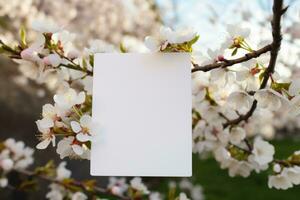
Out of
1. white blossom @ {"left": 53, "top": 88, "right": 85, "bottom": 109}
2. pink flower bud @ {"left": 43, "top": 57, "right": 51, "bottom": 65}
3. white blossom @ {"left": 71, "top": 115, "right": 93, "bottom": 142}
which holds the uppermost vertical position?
pink flower bud @ {"left": 43, "top": 57, "right": 51, "bottom": 65}

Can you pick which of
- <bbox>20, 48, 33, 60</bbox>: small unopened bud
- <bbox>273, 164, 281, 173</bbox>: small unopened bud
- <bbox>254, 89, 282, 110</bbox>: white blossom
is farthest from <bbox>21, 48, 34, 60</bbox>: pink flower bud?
<bbox>273, 164, 281, 173</bbox>: small unopened bud

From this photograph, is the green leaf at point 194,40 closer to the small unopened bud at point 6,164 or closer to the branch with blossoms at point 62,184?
the branch with blossoms at point 62,184

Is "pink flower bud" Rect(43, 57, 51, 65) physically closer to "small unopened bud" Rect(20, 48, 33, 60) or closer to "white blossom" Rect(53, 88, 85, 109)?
"small unopened bud" Rect(20, 48, 33, 60)

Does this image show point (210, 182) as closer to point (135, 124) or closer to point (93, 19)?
point (93, 19)

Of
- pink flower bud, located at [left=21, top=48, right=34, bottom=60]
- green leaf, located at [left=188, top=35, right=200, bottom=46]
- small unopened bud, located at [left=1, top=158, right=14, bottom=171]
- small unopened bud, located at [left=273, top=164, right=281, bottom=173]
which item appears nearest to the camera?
green leaf, located at [left=188, top=35, right=200, bottom=46]

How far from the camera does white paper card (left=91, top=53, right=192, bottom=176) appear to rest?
886 mm

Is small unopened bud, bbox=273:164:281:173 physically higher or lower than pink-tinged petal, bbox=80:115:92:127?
lower

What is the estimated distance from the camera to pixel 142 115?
0.90 metres

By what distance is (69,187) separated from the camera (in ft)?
4.89

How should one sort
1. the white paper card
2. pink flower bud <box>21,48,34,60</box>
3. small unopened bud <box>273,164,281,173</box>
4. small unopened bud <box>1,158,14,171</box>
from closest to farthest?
the white paper card, pink flower bud <box>21,48,34,60</box>, small unopened bud <box>273,164,281,173</box>, small unopened bud <box>1,158,14,171</box>

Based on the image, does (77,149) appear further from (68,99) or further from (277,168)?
(277,168)

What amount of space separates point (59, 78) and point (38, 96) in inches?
122

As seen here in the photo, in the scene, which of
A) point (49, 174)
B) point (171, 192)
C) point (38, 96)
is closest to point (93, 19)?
point (38, 96)

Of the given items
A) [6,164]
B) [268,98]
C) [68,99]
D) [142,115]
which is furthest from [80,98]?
[6,164]
